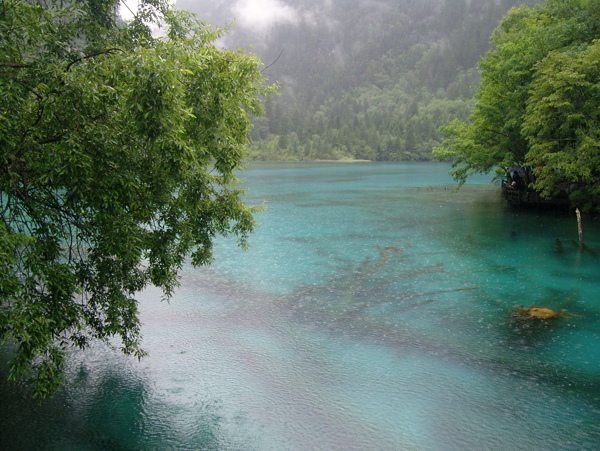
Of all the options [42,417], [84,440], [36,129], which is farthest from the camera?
[42,417]

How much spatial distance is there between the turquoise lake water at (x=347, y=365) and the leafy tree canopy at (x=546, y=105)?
25.7 feet

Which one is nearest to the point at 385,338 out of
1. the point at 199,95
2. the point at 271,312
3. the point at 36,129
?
the point at 271,312

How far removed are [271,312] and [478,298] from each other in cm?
706

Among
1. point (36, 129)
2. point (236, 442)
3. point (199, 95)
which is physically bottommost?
point (236, 442)

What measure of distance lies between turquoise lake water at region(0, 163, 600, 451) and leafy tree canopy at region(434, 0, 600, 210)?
7.84 metres

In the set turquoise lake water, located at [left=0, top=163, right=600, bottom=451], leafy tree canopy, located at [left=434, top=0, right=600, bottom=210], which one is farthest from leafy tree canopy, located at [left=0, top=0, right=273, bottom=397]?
leafy tree canopy, located at [left=434, top=0, right=600, bottom=210]

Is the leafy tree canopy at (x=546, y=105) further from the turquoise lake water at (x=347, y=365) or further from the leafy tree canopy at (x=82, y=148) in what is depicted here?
the leafy tree canopy at (x=82, y=148)

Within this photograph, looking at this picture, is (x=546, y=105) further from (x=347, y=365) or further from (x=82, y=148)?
(x=82, y=148)

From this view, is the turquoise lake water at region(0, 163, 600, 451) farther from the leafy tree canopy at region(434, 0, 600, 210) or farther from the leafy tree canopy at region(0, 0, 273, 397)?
the leafy tree canopy at region(434, 0, 600, 210)

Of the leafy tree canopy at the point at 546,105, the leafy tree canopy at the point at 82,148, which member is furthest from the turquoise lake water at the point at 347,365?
the leafy tree canopy at the point at 546,105

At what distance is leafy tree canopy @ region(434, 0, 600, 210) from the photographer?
2728 cm

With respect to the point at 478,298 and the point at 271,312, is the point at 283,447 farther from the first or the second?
the point at 478,298

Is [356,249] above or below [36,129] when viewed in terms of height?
below

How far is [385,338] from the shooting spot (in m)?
13.8
